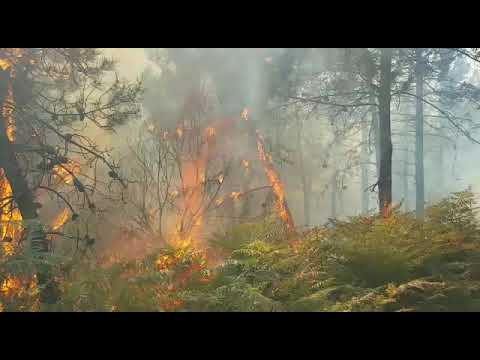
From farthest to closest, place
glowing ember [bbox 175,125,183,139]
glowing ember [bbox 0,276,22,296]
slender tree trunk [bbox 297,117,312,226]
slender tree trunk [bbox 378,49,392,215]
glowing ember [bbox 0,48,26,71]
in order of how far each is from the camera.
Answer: slender tree trunk [bbox 297,117,312,226]
glowing ember [bbox 175,125,183,139]
slender tree trunk [bbox 378,49,392,215]
glowing ember [bbox 0,48,26,71]
glowing ember [bbox 0,276,22,296]

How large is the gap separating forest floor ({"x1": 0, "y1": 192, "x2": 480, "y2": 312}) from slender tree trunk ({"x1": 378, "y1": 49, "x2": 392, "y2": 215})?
284 centimetres

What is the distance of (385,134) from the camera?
8805mm

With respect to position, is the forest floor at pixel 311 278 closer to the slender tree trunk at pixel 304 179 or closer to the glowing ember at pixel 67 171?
the glowing ember at pixel 67 171

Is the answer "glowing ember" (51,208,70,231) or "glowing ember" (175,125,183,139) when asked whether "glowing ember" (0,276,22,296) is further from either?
"glowing ember" (175,125,183,139)

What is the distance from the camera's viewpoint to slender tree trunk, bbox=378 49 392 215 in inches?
345

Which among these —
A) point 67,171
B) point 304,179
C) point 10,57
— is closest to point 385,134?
point 67,171

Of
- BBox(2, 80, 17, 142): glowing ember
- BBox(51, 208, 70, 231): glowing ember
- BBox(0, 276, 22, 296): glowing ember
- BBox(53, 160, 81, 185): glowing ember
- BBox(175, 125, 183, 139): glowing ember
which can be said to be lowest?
BBox(0, 276, 22, 296): glowing ember

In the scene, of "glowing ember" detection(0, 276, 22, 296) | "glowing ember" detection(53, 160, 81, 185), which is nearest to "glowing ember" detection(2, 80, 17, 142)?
"glowing ember" detection(53, 160, 81, 185)

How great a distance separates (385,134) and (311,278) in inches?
190

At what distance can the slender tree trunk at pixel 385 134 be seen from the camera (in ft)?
28.8

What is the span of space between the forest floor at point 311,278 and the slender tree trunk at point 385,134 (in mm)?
2844
